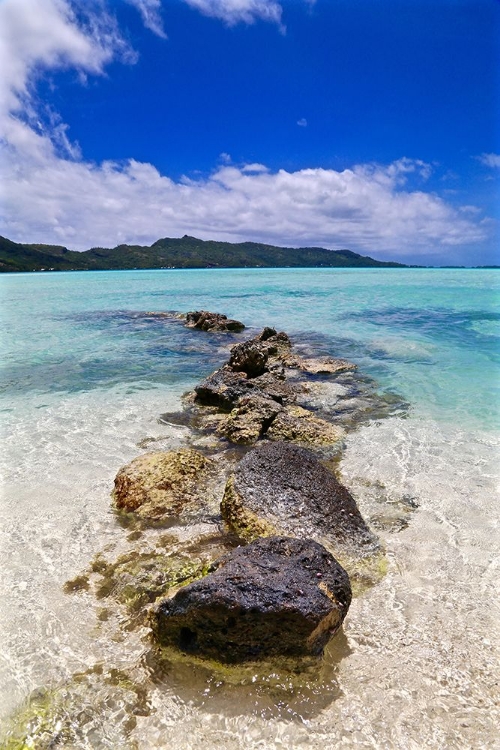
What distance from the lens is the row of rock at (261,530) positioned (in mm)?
3518

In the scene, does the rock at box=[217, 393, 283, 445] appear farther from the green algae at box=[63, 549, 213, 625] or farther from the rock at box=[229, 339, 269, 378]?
the green algae at box=[63, 549, 213, 625]

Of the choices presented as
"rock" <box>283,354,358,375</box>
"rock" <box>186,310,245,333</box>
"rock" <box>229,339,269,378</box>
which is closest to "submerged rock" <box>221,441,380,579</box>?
"rock" <box>229,339,269,378</box>

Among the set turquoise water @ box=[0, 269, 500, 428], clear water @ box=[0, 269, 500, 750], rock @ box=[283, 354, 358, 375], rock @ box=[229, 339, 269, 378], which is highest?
rock @ box=[229, 339, 269, 378]

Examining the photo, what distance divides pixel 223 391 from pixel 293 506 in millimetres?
5323

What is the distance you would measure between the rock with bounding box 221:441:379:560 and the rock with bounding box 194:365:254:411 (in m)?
4.17

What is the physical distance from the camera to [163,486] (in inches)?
244

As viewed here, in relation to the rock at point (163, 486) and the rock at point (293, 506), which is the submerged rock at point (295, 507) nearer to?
the rock at point (293, 506)

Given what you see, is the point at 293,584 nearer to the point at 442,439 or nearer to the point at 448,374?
the point at 442,439

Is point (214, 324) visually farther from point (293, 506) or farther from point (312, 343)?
point (293, 506)

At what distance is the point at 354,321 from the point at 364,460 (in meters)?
20.7

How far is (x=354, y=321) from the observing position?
2728 centimetres

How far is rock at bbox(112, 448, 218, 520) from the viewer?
594 centimetres

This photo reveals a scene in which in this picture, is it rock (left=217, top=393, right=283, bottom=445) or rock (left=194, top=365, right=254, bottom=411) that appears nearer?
rock (left=217, top=393, right=283, bottom=445)

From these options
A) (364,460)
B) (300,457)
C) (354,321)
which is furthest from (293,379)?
(354,321)
